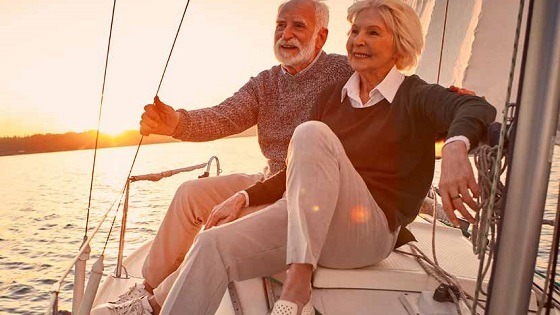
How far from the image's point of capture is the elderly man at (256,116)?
8.27ft

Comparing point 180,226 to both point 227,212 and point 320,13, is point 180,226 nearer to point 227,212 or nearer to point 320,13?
point 227,212

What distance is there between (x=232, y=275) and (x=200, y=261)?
13 cm

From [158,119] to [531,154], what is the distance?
1.81 m

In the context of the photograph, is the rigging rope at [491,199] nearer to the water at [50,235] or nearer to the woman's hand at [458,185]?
the woman's hand at [458,185]

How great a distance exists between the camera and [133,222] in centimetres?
1770

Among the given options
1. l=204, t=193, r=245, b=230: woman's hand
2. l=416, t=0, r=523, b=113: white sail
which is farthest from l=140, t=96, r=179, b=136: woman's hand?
l=416, t=0, r=523, b=113: white sail

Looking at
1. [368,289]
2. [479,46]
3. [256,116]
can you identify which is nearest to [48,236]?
[479,46]

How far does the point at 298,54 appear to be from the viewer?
109 inches

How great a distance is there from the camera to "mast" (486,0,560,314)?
3.35ft

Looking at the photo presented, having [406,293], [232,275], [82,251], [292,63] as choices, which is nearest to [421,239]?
[406,293]

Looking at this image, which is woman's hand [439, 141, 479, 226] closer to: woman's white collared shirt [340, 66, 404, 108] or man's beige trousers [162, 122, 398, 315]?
man's beige trousers [162, 122, 398, 315]

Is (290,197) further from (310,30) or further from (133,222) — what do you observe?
(133,222)

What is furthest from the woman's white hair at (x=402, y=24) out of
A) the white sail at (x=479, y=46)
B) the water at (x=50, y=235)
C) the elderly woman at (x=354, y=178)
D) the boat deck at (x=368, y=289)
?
the white sail at (x=479, y=46)

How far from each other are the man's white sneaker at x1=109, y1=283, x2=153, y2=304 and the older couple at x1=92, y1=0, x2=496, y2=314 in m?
0.05
